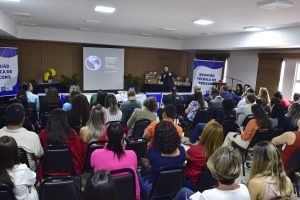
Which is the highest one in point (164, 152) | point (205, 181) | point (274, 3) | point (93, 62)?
→ point (274, 3)

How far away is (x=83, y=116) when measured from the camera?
382 centimetres

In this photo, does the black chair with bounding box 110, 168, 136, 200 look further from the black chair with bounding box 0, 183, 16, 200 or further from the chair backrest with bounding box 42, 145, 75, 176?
the chair backrest with bounding box 42, 145, 75, 176

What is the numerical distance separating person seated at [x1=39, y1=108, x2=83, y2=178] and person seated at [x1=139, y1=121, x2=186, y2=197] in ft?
3.06

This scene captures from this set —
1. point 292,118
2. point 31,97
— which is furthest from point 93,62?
point 292,118

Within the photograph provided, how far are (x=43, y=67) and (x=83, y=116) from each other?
716cm

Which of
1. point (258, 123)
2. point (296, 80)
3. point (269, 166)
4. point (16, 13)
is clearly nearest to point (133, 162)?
point (269, 166)

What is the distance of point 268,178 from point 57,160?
201 centimetres

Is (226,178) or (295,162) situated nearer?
(226,178)

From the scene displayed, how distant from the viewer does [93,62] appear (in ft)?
34.5

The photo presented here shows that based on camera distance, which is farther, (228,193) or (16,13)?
(16,13)

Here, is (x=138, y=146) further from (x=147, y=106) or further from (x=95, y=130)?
(x=147, y=106)

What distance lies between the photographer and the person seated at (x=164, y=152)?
2.33m

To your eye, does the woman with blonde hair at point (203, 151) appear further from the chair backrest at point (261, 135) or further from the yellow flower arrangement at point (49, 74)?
the yellow flower arrangement at point (49, 74)

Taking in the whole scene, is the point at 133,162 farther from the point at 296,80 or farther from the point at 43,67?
the point at 43,67
